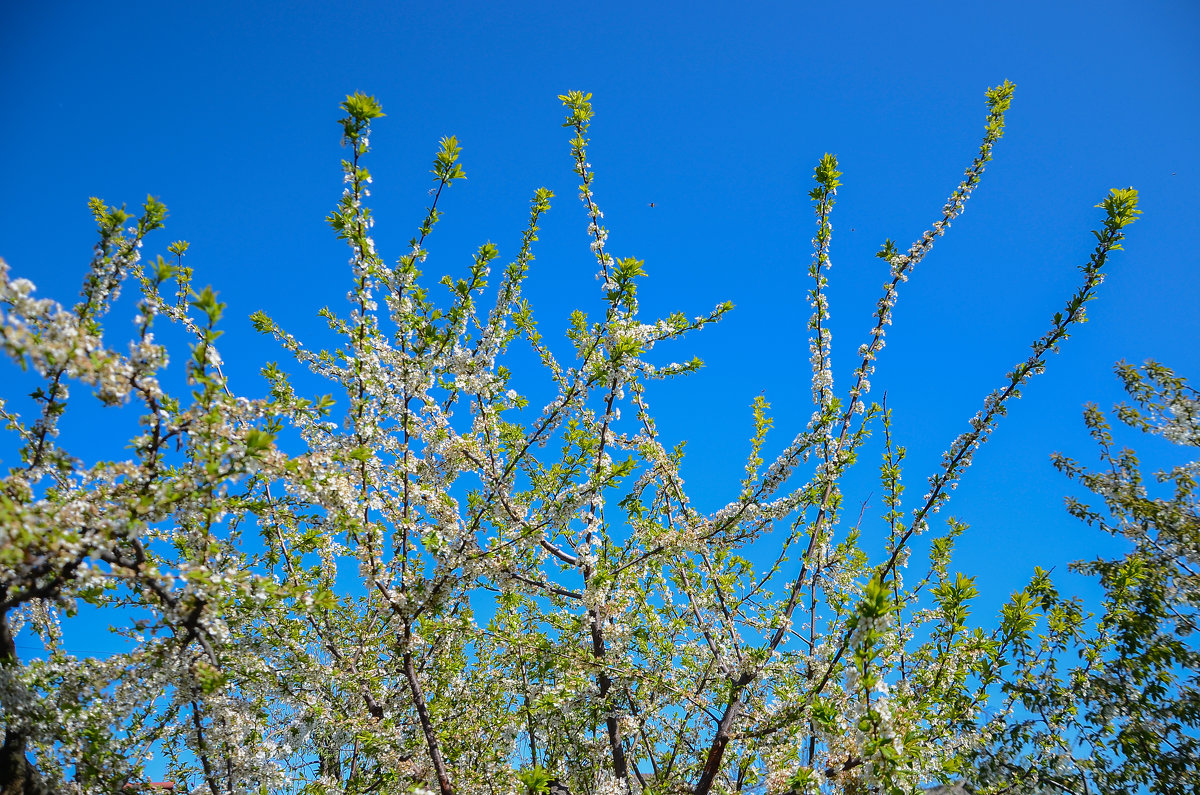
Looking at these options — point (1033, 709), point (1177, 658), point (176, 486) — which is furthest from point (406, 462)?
point (1177, 658)

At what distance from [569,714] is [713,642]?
1.60 meters

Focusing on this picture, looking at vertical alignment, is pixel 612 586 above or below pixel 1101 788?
above

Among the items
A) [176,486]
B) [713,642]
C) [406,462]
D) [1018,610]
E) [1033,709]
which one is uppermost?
[406,462]

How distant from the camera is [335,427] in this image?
17.1ft

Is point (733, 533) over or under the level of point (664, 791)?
over

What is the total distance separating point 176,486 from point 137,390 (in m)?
0.59

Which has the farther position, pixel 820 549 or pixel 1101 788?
pixel 820 549

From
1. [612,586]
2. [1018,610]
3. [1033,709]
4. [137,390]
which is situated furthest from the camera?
[612,586]

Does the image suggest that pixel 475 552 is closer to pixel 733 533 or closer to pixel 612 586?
pixel 612 586

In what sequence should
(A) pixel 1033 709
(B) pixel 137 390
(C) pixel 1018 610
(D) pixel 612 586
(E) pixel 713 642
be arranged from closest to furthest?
(B) pixel 137 390 → (C) pixel 1018 610 → (A) pixel 1033 709 → (E) pixel 713 642 → (D) pixel 612 586


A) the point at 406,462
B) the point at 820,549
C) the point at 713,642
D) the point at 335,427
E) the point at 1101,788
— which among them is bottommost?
the point at 1101,788

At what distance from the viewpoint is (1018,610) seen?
5047 mm

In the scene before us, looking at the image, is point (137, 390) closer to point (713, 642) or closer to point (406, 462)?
point (406, 462)

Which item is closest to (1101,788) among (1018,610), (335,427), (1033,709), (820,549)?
(1033,709)
